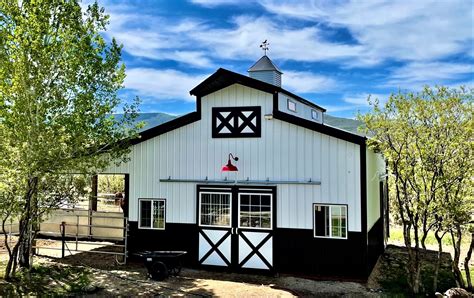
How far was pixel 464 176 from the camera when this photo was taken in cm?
934

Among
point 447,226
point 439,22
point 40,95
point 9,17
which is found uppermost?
point 439,22

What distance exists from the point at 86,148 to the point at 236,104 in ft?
14.4

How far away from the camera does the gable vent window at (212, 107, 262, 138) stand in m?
11.7

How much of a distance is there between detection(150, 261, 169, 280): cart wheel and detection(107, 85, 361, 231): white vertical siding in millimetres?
1860

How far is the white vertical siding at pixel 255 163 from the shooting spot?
35.3 ft

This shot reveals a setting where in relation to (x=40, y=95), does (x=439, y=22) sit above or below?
above

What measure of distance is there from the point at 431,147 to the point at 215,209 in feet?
19.6

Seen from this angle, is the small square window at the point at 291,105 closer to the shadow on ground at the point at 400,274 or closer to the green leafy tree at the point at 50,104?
the green leafy tree at the point at 50,104

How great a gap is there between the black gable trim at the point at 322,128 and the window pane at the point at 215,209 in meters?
2.76

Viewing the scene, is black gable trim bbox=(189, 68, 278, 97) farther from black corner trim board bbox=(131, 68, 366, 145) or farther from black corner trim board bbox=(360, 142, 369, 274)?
black corner trim board bbox=(360, 142, 369, 274)

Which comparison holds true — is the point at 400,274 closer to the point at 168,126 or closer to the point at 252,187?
the point at 252,187

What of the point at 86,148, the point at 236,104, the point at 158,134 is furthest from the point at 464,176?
the point at 86,148

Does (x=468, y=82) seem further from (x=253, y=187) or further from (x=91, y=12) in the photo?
(x=91, y=12)

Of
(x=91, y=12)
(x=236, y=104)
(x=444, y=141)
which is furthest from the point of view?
(x=236, y=104)
